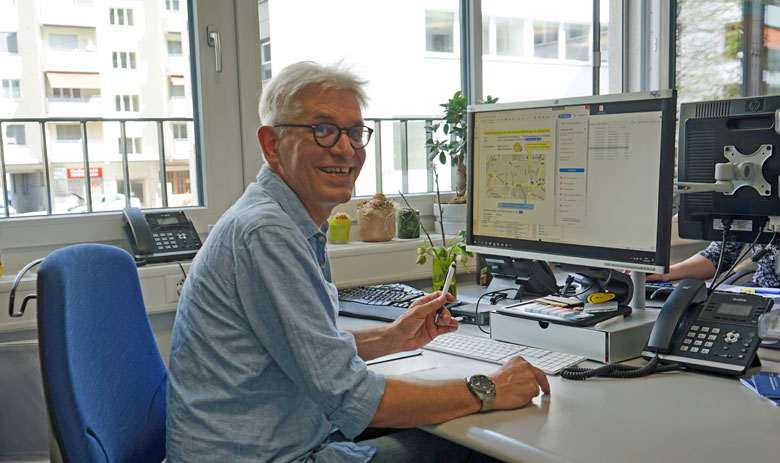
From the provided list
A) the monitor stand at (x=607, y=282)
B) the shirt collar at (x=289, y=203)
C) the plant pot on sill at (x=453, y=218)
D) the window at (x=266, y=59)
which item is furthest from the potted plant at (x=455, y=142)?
the shirt collar at (x=289, y=203)

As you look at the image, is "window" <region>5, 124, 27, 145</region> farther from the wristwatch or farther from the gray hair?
the wristwatch

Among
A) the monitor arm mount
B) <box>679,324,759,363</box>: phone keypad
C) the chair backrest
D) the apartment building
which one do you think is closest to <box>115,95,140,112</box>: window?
the apartment building

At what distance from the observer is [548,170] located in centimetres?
166

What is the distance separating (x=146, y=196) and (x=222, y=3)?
718 mm

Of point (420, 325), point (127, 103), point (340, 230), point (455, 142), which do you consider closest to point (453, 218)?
point (455, 142)

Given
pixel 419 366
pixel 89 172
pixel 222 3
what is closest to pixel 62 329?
Answer: pixel 419 366

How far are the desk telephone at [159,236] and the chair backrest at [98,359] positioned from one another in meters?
0.68

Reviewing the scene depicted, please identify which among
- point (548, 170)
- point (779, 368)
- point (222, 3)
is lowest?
point (779, 368)

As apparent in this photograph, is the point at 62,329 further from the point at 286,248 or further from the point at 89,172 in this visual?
the point at 89,172

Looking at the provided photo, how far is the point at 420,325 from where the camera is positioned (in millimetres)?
1547

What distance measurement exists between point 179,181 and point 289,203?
1.24m

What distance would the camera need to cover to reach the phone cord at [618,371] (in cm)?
136

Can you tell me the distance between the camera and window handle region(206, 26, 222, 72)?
7.55 feet

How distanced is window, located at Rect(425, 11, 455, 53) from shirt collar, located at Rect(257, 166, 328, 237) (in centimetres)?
184
